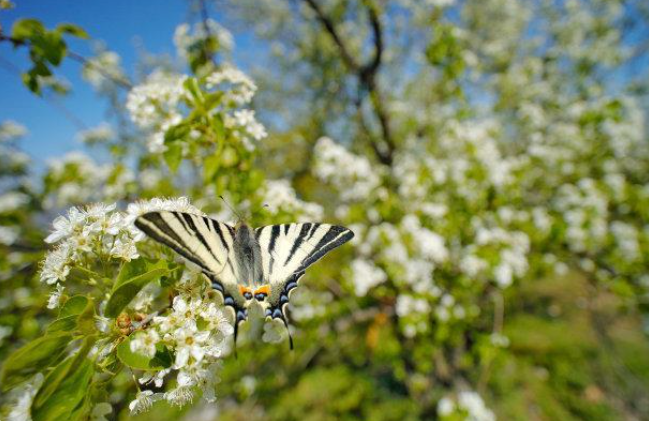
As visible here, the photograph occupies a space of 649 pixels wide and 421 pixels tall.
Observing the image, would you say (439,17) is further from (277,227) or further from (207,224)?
(207,224)

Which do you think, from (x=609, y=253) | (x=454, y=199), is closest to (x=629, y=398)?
(x=609, y=253)

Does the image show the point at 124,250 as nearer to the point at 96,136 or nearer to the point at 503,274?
the point at 503,274

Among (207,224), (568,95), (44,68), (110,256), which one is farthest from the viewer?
(568,95)

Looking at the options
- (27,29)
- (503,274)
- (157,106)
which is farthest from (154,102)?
(503,274)

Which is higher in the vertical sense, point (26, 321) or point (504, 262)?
point (26, 321)

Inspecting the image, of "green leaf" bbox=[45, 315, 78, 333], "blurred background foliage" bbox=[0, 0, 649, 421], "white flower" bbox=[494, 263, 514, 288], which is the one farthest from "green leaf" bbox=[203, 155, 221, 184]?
"white flower" bbox=[494, 263, 514, 288]

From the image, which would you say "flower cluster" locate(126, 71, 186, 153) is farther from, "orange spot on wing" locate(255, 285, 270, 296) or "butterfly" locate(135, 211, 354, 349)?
"orange spot on wing" locate(255, 285, 270, 296)

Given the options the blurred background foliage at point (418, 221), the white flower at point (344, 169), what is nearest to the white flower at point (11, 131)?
the blurred background foliage at point (418, 221)
